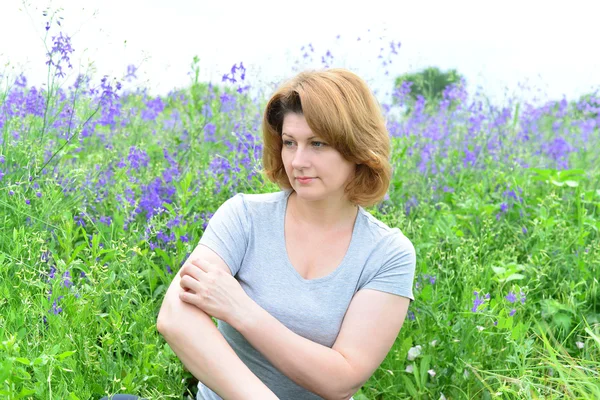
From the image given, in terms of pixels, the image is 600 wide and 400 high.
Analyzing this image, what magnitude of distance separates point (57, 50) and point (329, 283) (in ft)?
7.08

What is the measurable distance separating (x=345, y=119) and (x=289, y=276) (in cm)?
54

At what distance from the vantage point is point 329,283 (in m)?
2.32

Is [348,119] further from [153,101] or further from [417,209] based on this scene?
[153,101]

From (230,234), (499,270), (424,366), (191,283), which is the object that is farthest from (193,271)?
(499,270)

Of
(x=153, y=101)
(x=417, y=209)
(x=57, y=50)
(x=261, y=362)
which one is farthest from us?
(x=153, y=101)

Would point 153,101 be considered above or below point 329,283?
above

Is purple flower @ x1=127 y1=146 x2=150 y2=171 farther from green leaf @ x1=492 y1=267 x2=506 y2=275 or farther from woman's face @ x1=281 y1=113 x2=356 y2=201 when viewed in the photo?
green leaf @ x1=492 y1=267 x2=506 y2=275

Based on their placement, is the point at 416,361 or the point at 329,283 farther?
the point at 416,361

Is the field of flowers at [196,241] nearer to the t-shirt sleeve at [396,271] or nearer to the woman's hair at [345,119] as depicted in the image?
the t-shirt sleeve at [396,271]

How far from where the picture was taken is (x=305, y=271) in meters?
2.35

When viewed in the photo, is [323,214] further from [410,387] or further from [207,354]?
[410,387]

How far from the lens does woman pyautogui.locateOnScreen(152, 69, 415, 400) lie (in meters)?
2.10

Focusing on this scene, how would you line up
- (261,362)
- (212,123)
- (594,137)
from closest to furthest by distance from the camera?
1. (261,362)
2. (212,123)
3. (594,137)

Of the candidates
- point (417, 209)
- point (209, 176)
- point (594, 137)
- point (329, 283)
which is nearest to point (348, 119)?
point (329, 283)
